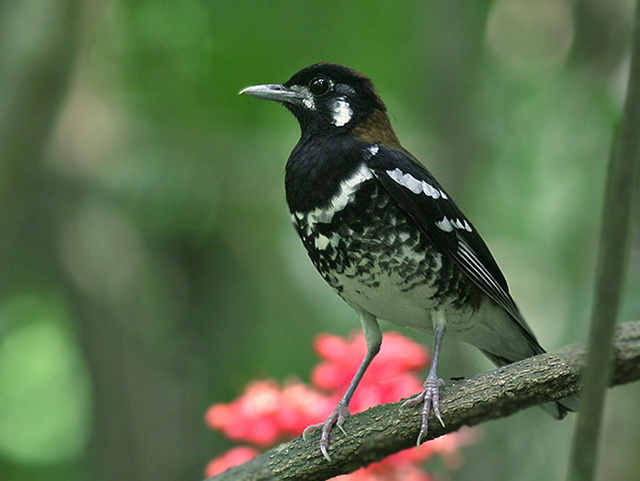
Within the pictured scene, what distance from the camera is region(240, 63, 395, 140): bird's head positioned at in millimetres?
3779

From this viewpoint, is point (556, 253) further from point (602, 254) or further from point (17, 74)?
point (602, 254)

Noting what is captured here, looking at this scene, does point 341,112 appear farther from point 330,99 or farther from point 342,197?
point 342,197

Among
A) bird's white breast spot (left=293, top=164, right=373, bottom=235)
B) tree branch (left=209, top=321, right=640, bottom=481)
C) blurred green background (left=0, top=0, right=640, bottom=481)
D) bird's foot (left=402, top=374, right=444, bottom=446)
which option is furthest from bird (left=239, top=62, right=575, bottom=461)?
blurred green background (left=0, top=0, right=640, bottom=481)

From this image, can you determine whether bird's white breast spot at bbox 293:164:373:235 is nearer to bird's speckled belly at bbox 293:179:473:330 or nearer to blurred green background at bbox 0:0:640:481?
bird's speckled belly at bbox 293:179:473:330

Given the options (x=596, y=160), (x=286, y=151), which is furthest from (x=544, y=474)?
(x=286, y=151)

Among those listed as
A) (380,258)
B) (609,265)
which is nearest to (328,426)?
(380,258)

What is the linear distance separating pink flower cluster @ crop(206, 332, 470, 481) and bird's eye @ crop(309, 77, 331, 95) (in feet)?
3.60

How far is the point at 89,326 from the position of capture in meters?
6.54

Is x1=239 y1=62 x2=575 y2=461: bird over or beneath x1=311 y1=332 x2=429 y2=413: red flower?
over

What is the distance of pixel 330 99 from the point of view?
Answer: 12.7 ft

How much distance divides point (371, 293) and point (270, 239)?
14.4ft

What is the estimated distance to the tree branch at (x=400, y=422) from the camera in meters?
2.74

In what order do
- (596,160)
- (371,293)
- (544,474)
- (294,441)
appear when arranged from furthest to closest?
(596,160)
(544,474)
(371,293)
(294,441)

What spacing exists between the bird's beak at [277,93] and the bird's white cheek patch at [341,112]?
168 millimetres
